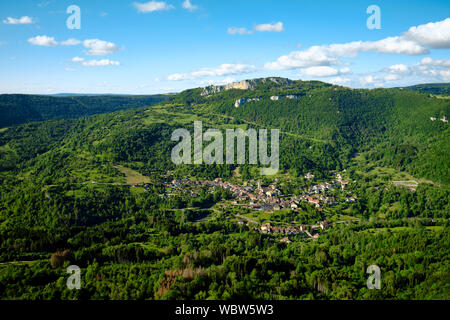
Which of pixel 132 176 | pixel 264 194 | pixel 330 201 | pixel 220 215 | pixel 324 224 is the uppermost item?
pixel 132 176

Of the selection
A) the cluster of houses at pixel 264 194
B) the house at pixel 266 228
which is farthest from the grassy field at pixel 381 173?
the house at pixel 266 228

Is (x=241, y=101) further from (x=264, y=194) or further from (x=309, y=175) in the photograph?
(x=264, y=194)

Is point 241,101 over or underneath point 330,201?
over

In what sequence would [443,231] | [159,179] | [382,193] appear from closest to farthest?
[443,231] < [382,193] < [159,179]

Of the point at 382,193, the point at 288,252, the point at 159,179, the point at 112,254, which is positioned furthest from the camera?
the point at 159,179

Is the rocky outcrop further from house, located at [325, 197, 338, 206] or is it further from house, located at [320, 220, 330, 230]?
house, located at [320, 220, 330, 230]

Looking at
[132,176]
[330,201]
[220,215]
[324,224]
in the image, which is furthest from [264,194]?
[132,176]

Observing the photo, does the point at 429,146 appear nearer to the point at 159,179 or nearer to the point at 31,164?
the point at 159,179

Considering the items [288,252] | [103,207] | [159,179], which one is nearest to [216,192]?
[159,179]
